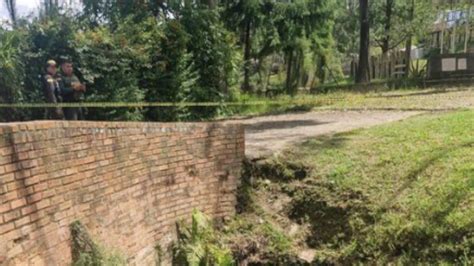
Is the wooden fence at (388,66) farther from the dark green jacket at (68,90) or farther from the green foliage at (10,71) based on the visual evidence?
the green foliage at (10,71)

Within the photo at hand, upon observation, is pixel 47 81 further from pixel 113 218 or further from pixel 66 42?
pixel 113 218

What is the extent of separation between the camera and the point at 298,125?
9.49 metres

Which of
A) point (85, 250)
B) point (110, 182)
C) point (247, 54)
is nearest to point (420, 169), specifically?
point (110, 182)

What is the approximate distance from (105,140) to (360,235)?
2.88m

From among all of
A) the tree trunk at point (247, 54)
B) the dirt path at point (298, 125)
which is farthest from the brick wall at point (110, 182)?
the tree trunk at point (247, 54)

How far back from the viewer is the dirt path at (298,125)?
7348mm

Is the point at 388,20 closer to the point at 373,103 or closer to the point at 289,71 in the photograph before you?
the point at 289,71

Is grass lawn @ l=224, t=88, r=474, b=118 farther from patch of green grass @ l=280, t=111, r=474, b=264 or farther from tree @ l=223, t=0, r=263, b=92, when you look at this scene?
patch of green grass @ l=280, t=111, r=474, b=264

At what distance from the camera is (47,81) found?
24.9 ft

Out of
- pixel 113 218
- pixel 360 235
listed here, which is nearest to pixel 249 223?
pixel 360 235

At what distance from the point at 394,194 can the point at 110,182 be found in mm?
3113

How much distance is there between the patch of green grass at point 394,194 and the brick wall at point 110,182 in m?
1.16

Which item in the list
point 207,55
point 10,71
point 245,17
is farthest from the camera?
point 245,17

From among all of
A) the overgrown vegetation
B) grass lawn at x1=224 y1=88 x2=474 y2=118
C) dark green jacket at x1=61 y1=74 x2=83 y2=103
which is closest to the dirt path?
grass lawn at x1=224 y1=88 x2=474 y2=118
